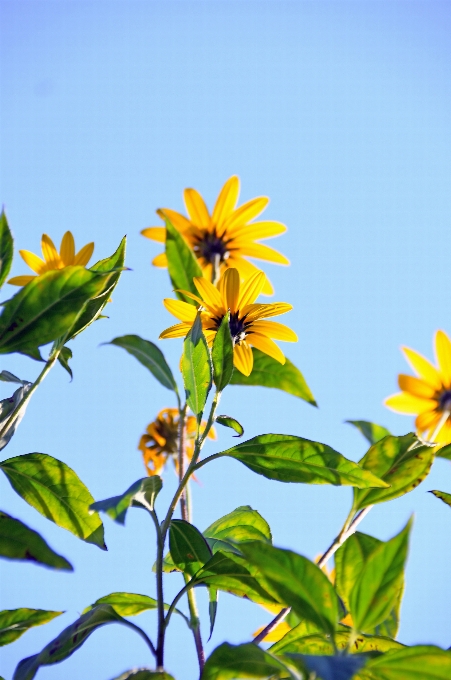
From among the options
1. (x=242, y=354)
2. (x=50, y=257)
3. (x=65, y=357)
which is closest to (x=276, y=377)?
(x=242, y=354)

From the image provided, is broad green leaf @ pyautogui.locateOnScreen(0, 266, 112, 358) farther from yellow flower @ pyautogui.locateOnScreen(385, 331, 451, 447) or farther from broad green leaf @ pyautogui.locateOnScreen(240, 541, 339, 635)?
yellow flower @ pyautogui.locateOnScreen(385, 331, 451, 447)

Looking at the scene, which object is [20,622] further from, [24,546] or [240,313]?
[240,313]

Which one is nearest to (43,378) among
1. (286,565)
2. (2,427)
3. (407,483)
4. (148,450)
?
(2,427)

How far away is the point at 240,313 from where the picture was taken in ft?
4.36

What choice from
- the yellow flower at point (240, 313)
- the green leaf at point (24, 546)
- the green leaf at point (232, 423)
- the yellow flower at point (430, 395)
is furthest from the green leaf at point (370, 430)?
the green leaf at point (24, 546)

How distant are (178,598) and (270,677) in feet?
0.56

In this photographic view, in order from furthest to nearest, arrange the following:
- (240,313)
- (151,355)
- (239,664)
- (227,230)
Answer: (227,230)
(151,355)
(240,313)
(239,664)

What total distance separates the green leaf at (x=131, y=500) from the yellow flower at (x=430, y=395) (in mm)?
734

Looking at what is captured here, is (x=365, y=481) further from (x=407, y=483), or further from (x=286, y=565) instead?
(x=286, y=565)

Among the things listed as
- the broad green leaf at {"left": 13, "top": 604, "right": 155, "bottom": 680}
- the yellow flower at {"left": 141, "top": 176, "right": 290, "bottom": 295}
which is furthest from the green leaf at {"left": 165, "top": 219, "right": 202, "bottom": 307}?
the broad green leaf at {"left": 13, "top": 604, "right": 155, "bottom": 680}

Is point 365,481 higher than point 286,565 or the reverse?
higher

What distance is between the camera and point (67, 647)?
3.07 feet

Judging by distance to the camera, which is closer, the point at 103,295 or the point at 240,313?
the point at 103,295

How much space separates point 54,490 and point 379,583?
57cm
